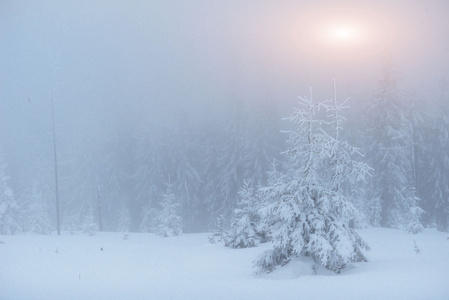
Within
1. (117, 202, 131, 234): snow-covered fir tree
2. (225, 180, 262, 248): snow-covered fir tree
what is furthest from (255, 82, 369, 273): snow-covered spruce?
(117, 202, 131, 234): snow-covered fir tree

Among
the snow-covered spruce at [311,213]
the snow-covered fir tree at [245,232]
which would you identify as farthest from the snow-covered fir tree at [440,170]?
the snow-covered spruce at [311,213]

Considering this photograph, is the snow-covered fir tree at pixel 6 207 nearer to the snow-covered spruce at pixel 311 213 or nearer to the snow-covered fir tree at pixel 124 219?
the snow-covered fir tree at pixel 124 219

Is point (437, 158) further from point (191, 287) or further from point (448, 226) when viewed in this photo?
point (191, 287)

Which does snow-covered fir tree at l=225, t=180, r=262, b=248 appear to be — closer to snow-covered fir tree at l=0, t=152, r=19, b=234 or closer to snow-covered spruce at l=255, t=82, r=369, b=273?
snow-covered spruce at l=255, t=82, r=369, b=273

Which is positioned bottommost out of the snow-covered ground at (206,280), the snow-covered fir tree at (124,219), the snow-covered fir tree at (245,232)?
the snow-covered fir tree at (124,219)

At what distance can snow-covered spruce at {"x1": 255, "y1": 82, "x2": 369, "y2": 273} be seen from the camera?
38.8ft

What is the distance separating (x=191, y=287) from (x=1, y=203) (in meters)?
30.7

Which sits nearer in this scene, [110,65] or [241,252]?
[241,252]

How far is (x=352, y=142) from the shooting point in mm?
43062

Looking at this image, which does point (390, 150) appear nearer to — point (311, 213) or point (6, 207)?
point (311, 213)

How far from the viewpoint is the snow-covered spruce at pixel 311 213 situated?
11828 millimetres

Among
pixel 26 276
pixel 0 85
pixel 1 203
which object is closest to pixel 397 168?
pixel 26 276

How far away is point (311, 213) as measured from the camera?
1237 centimetres

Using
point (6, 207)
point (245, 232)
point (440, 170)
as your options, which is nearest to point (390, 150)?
point (440, 170)
